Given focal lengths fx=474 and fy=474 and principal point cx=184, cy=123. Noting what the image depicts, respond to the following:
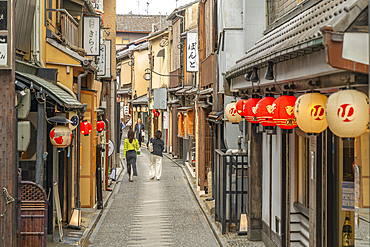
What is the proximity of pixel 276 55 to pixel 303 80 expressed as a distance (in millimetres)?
682

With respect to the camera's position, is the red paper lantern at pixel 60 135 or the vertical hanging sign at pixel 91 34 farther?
the vertical hanging sign at pixel 91 34

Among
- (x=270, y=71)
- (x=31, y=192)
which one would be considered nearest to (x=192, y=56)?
(x=31, y=192)

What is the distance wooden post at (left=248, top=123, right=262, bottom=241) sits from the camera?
37.6ft

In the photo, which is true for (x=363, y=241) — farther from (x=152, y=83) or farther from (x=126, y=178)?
(x=152, y=83)

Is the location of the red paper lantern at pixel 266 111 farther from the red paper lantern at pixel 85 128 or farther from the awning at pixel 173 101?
the awning at pixel 173 101

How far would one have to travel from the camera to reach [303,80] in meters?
6.77

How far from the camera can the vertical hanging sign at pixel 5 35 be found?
7.90 meters

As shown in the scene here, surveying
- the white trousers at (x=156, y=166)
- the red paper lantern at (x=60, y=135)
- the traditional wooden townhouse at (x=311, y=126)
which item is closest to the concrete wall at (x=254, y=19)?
the traditional wooden townhouse at (x=311, y=126)

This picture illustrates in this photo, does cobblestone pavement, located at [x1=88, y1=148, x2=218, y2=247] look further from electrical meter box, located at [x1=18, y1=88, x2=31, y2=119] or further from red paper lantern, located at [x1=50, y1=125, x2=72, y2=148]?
electrical meter box, located at [x1=18, y1=88, x2=31, y2=119]

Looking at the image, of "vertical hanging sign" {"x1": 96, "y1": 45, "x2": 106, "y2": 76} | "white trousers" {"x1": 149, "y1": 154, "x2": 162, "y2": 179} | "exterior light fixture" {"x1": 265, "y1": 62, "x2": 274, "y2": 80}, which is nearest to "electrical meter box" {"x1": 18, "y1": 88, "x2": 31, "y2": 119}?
"exterior light fixture" {"x1": 265, "y1": 62, "x2": 274, "y2": 80}

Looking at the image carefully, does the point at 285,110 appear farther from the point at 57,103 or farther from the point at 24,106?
the point at 57,103

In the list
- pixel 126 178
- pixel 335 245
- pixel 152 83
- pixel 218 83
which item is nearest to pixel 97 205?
pixel 218 83

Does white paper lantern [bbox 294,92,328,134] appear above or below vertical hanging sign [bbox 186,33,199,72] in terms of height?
below

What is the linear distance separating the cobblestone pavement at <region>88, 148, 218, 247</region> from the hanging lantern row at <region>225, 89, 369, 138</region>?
5140mm
